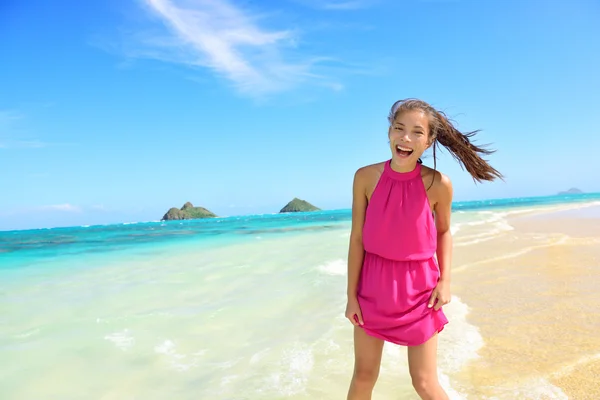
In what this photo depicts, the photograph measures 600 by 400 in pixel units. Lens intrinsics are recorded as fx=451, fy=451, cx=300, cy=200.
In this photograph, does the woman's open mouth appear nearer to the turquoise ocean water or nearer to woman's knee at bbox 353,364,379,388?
woman's knee at bbox 353,364,379,388

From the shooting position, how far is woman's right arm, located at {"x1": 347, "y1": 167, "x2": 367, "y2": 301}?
8.45ft

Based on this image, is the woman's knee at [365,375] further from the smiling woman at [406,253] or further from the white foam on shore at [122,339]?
the white foam on shore at [122,339]

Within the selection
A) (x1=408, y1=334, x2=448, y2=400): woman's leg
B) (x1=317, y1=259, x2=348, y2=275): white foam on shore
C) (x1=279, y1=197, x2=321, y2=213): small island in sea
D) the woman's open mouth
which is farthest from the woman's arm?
(x1=279, y1=197, x2=321, y2=213): small island in sea

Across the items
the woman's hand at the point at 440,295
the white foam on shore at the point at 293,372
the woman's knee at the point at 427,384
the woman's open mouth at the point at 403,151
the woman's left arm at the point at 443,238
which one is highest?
the woman's open mouth at the point at 403,151

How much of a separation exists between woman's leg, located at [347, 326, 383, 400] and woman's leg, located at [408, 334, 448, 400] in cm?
20

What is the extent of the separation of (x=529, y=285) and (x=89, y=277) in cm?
862

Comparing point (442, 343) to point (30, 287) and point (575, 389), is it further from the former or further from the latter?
point (30, 287)

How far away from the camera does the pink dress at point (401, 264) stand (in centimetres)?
239

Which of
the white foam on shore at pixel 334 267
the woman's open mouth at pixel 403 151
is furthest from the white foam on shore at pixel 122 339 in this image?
the white foam on shore at pixel 334 267

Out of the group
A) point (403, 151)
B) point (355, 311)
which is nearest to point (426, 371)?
point (355, 311)

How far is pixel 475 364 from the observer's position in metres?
3.52

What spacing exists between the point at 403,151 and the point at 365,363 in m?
1.19

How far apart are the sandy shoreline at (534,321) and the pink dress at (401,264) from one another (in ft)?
3.44

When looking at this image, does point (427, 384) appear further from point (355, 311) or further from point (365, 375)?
point (355, 311)
